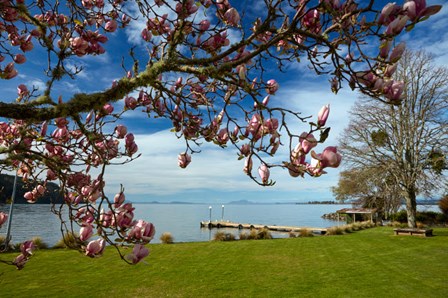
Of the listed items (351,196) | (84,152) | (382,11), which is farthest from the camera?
(351,196)

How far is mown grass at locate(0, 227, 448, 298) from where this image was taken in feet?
25.1

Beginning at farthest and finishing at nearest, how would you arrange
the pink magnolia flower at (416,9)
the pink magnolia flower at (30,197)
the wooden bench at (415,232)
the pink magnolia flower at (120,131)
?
1. the wooden bench at (415,232)
2. the pink magnolia flower at (30,197)
3. the pink magnolia flower at (120,131)
4. the pink magnolia flower at (416,9)

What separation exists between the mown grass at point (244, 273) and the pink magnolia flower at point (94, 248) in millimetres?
6037

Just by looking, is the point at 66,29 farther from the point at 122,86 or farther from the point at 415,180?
the point at 415,180

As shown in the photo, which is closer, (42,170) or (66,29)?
(42,170)

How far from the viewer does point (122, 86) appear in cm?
221

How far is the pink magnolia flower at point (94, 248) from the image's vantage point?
2084mm

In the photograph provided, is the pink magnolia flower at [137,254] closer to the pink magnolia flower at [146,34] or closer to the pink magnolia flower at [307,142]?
the pink magnolia flower at [307,142]

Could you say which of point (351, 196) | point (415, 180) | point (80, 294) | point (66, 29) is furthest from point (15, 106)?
point (351, 196)

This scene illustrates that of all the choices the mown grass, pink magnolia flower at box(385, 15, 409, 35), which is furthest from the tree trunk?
pink magnolia flower at box(385, 15, 409, 35)

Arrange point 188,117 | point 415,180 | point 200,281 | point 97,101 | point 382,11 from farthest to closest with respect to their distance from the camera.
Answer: point 415,180 < point 200,281 < point 188,117 < point 97,101 < point 382,11

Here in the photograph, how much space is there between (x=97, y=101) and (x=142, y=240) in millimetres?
991

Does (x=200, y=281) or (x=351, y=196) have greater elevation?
(x=351, y=196)

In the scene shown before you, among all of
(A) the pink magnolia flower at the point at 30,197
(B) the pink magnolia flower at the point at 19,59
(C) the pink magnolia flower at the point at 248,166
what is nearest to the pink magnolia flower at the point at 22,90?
(B) the pink magnolia flower at the point at 19,59
